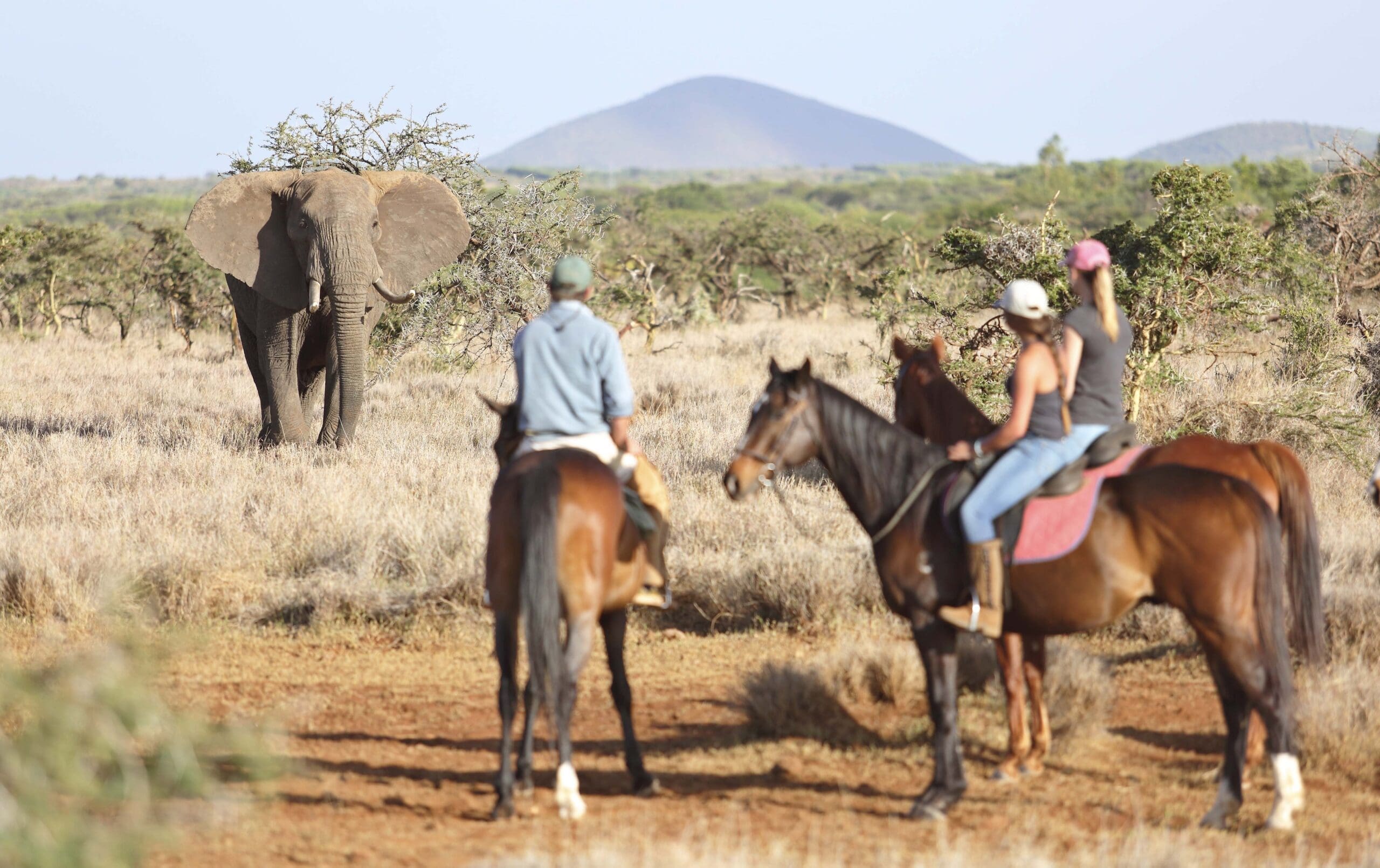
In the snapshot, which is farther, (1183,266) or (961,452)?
(1183,266)

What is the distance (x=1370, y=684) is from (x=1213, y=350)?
501cm

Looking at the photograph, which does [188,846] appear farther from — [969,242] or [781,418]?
[969,242]

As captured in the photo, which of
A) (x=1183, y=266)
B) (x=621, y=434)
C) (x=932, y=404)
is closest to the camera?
(x=621, y=434)

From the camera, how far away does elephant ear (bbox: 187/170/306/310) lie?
12398mm

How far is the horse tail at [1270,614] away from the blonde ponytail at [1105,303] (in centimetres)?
97

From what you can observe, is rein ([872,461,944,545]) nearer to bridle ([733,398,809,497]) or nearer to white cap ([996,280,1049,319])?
bridle ([733,398,809,497])

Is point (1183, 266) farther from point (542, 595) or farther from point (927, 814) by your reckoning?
point (542, 595)

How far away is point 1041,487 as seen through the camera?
16.7 feet

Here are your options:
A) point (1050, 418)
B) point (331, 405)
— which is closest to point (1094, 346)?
point (1050, 418)

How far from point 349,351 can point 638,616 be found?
497 centimetres

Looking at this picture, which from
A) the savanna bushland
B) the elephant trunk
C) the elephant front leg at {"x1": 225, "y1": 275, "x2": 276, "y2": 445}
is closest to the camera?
the savanna bushland

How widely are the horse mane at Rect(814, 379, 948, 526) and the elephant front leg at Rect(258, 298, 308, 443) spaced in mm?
8652

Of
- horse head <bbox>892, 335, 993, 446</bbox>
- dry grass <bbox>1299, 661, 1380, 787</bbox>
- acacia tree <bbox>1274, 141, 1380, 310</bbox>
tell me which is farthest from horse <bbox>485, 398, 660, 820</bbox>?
acacia tree <bbox>1274, 141, 1380, 310</bbox>

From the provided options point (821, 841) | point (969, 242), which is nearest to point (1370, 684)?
point (821, 841)
